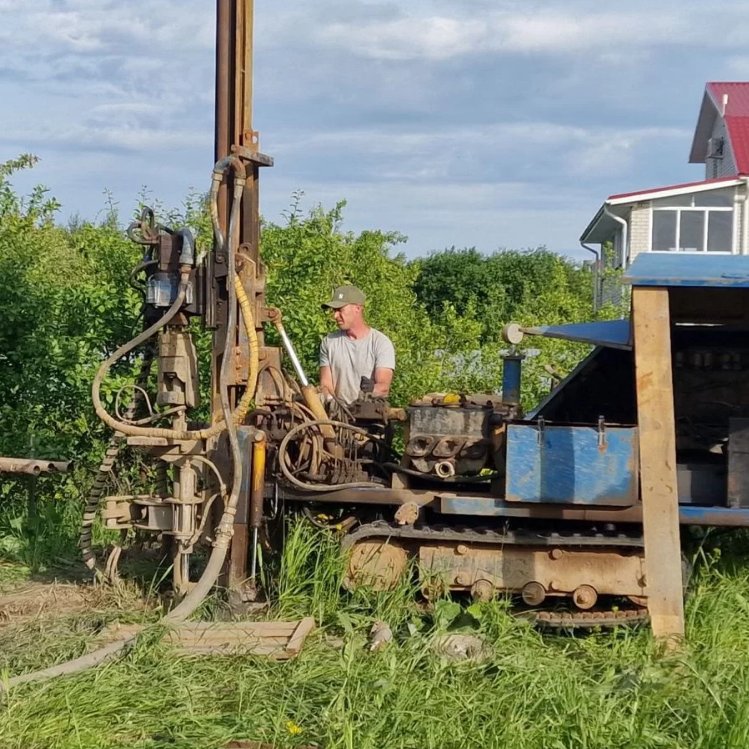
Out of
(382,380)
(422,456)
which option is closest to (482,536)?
(422,456)

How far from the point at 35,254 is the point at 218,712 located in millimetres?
5434

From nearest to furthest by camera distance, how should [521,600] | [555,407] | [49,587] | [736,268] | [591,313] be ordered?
1. [736,268]
2. [521,600]
3. [49,587]
4. [555,407]
5. [591,313]

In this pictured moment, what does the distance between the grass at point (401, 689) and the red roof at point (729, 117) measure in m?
25.4

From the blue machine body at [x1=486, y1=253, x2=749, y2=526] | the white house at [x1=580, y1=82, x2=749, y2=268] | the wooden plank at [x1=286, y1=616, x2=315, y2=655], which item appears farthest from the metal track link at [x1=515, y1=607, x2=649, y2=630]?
the white house at [x1=580, y1=82, x2=749, y2=268]

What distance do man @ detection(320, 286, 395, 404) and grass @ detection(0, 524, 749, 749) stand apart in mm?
1905

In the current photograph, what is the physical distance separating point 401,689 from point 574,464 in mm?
1641

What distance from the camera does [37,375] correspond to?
8.44m

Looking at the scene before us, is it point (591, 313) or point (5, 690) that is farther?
point (591, 313)

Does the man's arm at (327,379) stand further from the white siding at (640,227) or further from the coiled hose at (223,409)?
the white siding at (640,227)

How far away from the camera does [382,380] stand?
293 inches

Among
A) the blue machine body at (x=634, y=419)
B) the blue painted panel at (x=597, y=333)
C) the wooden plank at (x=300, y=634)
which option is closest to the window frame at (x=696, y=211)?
the blue painted panel at (x=597, y=333)

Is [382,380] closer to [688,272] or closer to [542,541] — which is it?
[542,541]

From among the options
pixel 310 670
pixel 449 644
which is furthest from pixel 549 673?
pixel 310 670

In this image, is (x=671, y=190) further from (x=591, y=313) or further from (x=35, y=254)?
(x=35, y=254)
